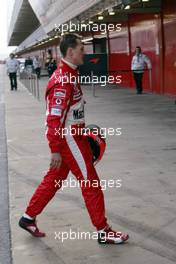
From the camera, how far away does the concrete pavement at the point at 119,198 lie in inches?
190

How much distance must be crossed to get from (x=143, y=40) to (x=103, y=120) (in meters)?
8.65

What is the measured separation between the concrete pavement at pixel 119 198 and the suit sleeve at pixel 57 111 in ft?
3.09

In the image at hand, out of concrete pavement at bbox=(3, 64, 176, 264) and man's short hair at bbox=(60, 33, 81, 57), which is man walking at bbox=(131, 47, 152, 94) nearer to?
concrete pavement at bbox=(3, 64, 176, 264)

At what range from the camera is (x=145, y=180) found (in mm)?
7219

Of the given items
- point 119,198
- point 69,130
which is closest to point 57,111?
point 69,130

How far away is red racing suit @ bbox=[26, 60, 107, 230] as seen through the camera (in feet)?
15.4

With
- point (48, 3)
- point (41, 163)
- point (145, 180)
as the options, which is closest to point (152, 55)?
point (41, 163)

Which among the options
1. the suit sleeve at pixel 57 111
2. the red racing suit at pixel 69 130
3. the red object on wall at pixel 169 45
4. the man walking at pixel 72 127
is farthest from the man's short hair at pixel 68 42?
the red object on wall at pixel 169 45

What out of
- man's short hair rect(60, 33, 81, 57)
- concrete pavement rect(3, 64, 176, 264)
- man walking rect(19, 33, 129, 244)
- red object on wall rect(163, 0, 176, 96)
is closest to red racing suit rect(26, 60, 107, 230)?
man walking rect(19, 33, 129, 244)

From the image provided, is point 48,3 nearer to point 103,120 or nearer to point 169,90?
point 169,90

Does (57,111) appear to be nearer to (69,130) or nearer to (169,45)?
(69,130)

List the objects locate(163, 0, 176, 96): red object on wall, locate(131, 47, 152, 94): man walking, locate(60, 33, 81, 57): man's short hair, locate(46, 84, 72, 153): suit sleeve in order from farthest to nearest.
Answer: locate(131, 47, 152, 94): man walking, locate(163, 0, 176, 96): red object on wall, locate(60, 33, 81, 57): man's short hair, locate(46, 84, 72, 153): suit sleeve

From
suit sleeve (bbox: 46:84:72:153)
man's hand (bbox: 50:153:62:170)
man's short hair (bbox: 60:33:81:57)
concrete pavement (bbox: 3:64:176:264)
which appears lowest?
concrete pavement (bbox: 3:64:176:264)

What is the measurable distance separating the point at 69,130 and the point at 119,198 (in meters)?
1.87
